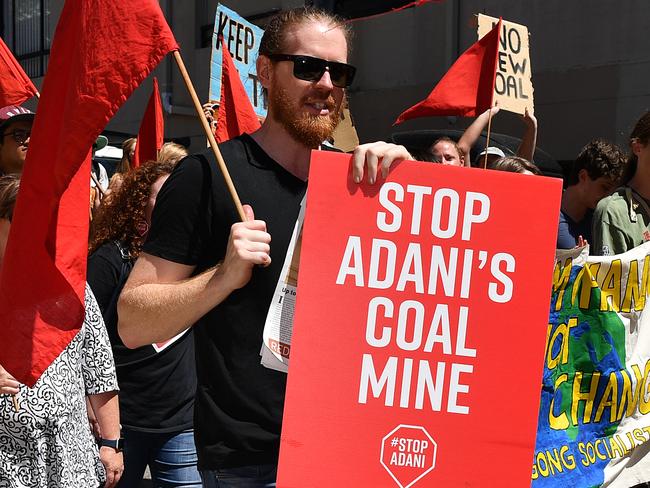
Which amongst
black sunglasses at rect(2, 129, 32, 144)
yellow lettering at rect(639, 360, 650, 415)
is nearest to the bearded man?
yellow lettering at rect(639, 360, 650, 415)

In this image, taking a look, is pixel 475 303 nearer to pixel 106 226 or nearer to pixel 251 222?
pixel 251 222

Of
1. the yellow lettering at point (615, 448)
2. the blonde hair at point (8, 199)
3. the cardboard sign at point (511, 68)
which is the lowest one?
→ the yellow lettering at point (615, 448)

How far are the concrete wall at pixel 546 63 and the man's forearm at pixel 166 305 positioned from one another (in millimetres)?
8206

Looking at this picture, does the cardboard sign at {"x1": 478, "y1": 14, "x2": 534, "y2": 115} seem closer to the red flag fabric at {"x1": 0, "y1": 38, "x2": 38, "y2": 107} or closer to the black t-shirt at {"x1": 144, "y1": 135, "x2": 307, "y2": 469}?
the red flag fabric at {"x1": 0, "y1": 38, "x2": 38, "y2": 107}

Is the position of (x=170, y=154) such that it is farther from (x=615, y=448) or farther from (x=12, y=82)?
(x=615, y=448)

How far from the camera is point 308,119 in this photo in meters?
2.50

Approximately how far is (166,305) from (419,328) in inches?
25.1

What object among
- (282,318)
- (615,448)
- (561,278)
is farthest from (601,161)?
(282,318)

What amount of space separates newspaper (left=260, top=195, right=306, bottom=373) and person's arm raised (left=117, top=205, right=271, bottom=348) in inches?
2.9

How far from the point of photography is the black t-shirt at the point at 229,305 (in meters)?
2.43

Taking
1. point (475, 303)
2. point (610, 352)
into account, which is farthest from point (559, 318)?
point (475, 303)

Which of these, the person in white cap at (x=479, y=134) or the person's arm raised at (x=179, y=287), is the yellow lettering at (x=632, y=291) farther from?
the person's arm raised at (x=179, y=287)

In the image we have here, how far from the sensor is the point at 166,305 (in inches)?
93.0

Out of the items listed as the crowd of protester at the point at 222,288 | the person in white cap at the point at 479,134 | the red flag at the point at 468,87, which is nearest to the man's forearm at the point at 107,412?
the crowd of protester at the point at 222,288
